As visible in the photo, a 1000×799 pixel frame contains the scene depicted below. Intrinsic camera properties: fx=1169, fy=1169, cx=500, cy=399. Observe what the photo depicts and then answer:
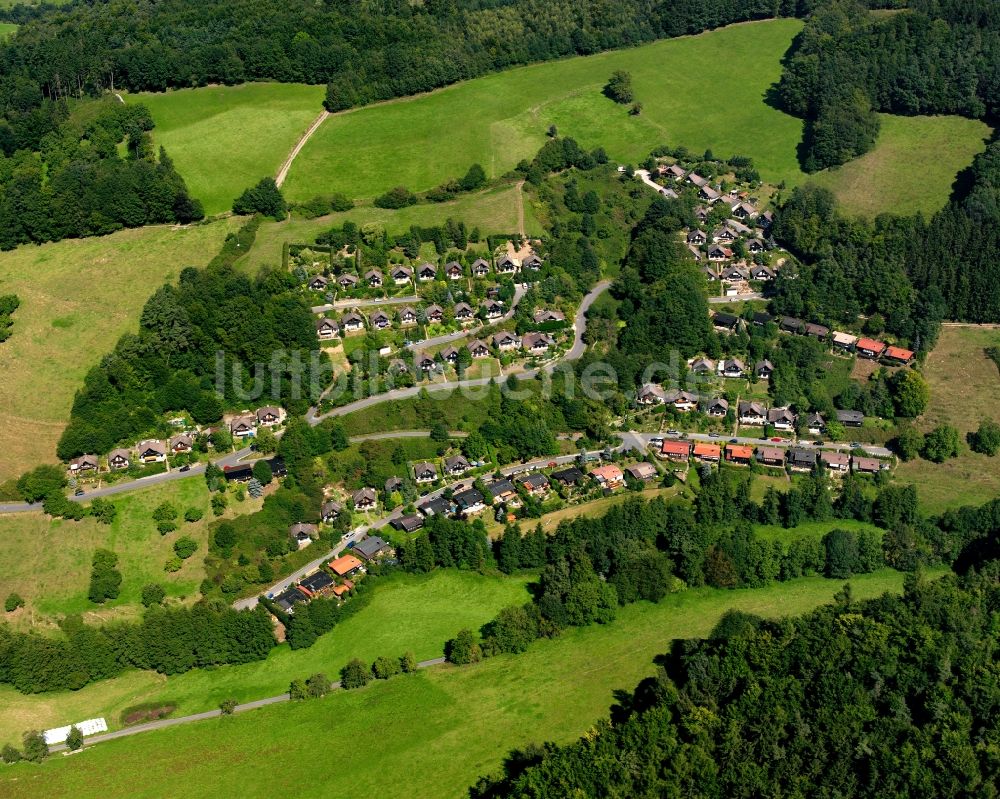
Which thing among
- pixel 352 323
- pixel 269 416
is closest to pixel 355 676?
pixel 269 416

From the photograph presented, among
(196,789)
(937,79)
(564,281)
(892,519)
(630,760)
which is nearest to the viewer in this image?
(630,760)

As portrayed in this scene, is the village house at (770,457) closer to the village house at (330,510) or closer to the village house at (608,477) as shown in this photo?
the village house at (608,477)

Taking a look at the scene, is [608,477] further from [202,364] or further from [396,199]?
[396,199]

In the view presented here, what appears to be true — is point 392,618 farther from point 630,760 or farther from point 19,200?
point 19,200

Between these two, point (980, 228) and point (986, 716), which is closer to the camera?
point (986, 716)

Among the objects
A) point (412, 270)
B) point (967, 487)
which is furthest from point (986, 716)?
point (412, 270)

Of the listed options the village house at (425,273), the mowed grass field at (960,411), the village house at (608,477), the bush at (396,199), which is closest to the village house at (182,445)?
the village house at (425,273)
